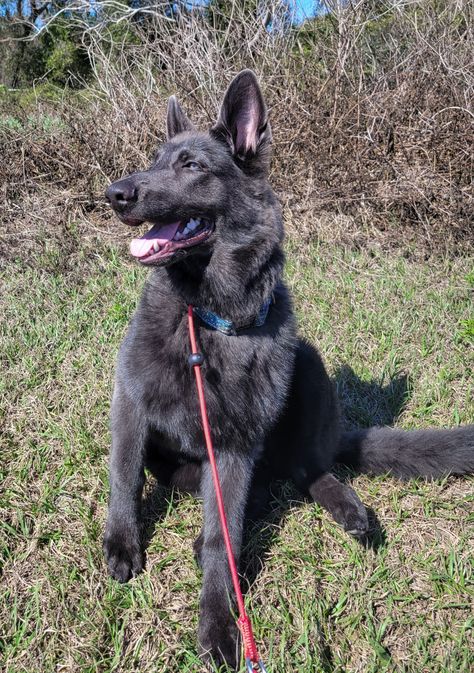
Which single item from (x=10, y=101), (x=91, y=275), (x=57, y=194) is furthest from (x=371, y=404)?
(x=10, y=101)

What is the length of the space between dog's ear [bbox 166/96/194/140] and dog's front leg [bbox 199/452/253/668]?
1625mm

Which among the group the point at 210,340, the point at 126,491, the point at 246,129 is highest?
the point at 246,129

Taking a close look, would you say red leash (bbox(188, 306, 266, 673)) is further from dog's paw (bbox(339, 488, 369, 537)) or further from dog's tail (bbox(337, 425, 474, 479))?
dog's tail (bbox(337, 425, 474, 479))

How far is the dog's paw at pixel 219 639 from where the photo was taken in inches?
76.0

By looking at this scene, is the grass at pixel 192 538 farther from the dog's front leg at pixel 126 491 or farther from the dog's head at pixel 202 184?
the dog's head at pixel 202 184

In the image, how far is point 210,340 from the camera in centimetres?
235

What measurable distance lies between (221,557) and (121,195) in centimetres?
141

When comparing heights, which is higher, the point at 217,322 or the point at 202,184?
the point at 202,184

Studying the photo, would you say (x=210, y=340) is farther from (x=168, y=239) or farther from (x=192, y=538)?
(x=192, y=538)

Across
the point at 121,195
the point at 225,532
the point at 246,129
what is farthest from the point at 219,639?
the point at 246,129

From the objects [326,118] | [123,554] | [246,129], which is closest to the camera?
[123,554]

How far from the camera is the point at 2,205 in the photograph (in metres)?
Result: 5.54

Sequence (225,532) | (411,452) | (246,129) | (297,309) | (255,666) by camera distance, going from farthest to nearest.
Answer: (297,309) → (411,452) → (246,129) → (225,532) → (255,666)

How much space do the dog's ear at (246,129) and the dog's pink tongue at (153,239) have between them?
0.50 m
